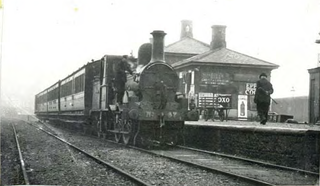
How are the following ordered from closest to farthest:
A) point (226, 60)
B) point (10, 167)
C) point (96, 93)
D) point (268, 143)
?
point (10, 167)
point (268, 143)
point (96, 93)
point (226, 60)

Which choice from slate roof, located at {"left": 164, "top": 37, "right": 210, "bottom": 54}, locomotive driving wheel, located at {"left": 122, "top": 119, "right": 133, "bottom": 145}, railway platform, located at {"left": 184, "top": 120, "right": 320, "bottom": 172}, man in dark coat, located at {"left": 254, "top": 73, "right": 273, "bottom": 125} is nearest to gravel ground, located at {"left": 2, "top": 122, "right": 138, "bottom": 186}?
locomotive driving wheel, located at {"left": 122, "top": 119, "right": 133, "bottom": 145}

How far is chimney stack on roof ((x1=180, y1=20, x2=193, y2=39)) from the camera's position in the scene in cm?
4403

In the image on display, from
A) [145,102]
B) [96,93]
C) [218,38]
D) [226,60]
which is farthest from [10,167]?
[218,38]

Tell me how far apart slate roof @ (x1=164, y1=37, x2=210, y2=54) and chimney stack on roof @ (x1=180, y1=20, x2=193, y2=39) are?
2564 mm

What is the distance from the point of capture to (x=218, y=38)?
32719 millimetres

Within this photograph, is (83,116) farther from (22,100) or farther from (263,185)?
(22,100)

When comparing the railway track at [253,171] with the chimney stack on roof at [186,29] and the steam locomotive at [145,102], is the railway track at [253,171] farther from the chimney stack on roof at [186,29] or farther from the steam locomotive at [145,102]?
the chimney stack on roof at [186,29]

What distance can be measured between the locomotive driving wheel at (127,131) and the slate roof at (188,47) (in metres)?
25.4

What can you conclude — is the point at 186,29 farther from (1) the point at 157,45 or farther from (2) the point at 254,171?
(2) the point at 254,171

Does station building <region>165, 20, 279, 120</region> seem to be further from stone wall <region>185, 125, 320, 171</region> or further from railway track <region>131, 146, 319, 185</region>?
railway track <region>131, 146, 319, 185</region>

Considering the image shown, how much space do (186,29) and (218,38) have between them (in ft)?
39.3

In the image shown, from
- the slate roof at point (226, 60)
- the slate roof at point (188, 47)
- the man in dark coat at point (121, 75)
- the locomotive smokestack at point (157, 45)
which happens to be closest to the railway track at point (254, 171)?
the man in dark coat at point (121, 75)

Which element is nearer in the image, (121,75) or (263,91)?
(263,91)

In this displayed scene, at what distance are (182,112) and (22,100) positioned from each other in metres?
83.3
